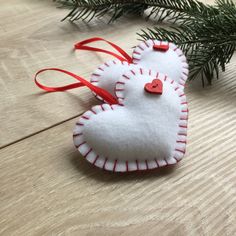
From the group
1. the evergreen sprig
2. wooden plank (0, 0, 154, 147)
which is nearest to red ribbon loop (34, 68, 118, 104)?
wooden plank (0, 0, 154, 147)

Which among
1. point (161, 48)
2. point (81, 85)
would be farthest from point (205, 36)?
point (81, 85)

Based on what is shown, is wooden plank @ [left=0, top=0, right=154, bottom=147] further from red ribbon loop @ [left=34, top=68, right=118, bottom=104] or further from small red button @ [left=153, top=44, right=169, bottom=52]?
small red button @ [left=153, top=44, right=169, bottom=52]

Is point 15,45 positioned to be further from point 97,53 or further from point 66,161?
point 66,161

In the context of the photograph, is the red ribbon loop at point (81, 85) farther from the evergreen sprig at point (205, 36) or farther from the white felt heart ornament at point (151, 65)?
the evergreen sprig at point (205, 36)

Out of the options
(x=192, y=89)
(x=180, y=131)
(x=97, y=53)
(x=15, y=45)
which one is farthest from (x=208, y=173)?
(x=15, y=45)

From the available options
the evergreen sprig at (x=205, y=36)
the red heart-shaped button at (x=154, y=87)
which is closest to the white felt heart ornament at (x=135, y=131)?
the red heart-shaped button at (x=154, y=87)

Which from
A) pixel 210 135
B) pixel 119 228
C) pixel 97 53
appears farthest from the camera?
pixel 97 53
